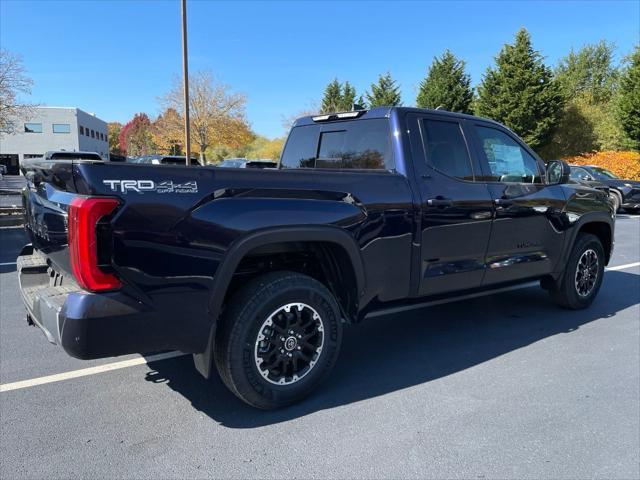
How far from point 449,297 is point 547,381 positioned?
95 cm

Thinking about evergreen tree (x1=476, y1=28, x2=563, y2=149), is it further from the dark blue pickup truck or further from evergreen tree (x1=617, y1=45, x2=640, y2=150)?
the dark blue pickup truck

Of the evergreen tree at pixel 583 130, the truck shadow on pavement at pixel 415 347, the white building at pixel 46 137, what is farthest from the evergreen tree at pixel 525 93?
the white building at pixel 46 137

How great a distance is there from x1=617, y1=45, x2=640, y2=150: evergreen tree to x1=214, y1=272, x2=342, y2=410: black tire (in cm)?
3006

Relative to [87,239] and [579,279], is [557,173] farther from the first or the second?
[87,239]

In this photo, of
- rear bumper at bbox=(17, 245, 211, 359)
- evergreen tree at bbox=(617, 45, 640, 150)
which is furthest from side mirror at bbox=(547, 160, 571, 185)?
evergreen tree at bbox=(617, 45, 640, 150)

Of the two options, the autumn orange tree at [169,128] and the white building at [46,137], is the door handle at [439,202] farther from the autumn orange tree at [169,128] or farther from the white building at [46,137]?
the white building at [46,137]

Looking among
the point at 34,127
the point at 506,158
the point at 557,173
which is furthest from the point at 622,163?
the point at 34,127

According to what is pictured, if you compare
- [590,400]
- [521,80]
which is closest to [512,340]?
[590,400]

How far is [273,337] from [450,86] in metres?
33.9

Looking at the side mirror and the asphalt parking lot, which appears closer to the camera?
the asphalt parking lot

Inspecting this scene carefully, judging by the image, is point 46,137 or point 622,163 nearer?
point 622,163

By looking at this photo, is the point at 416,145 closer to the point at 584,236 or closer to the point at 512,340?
the point at 512,340

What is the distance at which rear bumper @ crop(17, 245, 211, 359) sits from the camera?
8.07 feet

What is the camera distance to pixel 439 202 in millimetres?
3793
